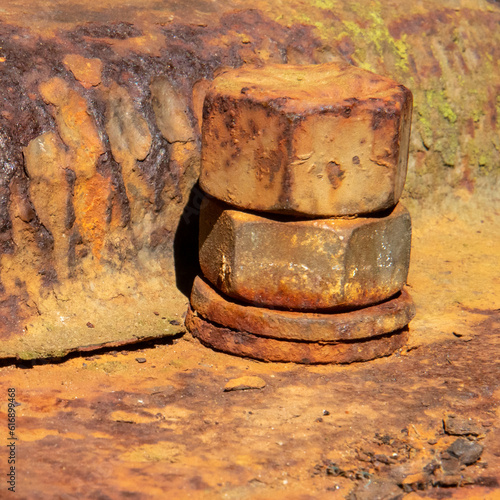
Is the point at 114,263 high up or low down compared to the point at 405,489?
up

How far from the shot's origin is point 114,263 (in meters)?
5.11

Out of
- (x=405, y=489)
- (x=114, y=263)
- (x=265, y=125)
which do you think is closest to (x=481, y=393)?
(x=405, y=489)

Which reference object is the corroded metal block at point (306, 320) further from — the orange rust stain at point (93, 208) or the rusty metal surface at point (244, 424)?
the orange rust stain at point (93, 208)

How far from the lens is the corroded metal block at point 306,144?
4348 mm

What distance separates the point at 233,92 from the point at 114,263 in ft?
4.18

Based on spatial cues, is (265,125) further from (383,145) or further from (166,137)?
(166,137)

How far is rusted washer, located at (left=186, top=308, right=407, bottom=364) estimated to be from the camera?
469 cm

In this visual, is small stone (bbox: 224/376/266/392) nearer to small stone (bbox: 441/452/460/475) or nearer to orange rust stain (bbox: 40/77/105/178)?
small stone (bbox: 441/452/460/475)

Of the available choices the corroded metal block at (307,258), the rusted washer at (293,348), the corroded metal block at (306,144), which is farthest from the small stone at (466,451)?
the corroded metal block at (306,144)

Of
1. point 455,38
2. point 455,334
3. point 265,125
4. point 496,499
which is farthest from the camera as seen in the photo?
point 455,38

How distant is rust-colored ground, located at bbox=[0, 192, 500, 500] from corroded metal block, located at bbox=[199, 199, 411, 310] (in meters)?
0.38

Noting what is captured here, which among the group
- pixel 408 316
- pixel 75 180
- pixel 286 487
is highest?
pixel 75 180

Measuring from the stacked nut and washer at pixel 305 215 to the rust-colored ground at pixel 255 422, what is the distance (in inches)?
8.2

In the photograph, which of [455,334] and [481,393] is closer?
[481,393]
